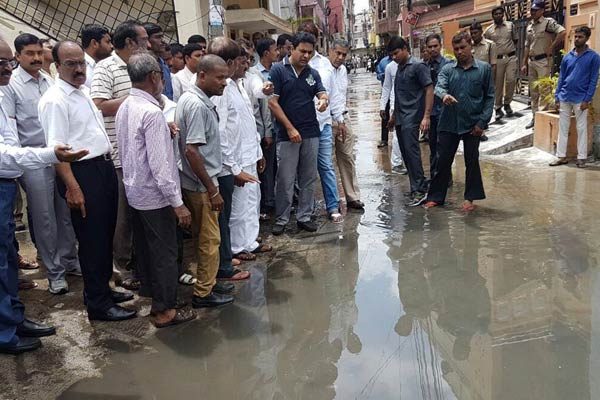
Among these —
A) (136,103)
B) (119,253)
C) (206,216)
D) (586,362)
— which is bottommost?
(586,362)

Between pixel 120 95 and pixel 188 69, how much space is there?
4.73 ft

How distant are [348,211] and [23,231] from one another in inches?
141

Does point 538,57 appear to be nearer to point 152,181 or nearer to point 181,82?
point 181,82

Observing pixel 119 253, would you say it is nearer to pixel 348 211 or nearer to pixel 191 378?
pixel 191 378

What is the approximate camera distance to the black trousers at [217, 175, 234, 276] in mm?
3996

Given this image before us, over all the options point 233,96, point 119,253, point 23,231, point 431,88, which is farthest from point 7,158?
point 431,88

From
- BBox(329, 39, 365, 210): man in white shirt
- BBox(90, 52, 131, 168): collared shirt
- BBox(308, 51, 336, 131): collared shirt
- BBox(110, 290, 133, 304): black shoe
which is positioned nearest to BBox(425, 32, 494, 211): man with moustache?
BBox(329, 39, 365, 210): man in white shirt

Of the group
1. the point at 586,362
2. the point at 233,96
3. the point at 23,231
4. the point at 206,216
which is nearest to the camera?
the point at 586,362

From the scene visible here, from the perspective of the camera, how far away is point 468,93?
5.37 metres

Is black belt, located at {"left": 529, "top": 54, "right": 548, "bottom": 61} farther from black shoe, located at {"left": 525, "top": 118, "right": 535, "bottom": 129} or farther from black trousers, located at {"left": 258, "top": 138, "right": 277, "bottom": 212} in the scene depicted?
black trousers, located at {"left": 258, "top": 138, "right": 277, "bottom": 212}

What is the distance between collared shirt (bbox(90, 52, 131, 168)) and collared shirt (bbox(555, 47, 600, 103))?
5653 mm

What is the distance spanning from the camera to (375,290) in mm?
3822

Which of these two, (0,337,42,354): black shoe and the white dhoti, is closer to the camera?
(0,337,42,354): black shoe

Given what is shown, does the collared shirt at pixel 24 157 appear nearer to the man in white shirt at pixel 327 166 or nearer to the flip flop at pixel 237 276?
the flip flop at pixel 237 276
